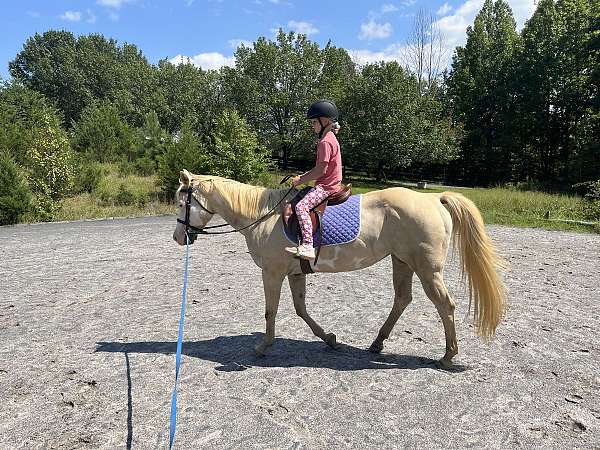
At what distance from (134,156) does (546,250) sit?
2913cm

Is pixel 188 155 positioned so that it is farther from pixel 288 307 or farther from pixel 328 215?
pixel 328 215

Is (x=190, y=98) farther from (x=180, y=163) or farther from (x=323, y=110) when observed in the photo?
(x=323, y=110)

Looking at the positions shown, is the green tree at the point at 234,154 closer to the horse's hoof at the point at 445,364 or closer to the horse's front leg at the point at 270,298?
the horse's front leg at the point at 270,298

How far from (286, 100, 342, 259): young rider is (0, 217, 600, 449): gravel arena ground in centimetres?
129

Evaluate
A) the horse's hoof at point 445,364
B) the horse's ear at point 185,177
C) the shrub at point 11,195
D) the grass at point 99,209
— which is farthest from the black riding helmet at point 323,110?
the shrub at point 11,195

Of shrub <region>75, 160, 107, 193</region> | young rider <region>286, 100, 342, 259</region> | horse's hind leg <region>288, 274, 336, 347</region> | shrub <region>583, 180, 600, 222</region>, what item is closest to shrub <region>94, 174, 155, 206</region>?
shrub <region>75, 160, 107, 193</region>

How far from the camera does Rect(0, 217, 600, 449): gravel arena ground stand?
9.98ft

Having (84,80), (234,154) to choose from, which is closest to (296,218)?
(234,154)

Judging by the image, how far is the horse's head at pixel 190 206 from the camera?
4.31 metres

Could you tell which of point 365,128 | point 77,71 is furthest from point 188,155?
point 77,71

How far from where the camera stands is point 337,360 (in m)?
4.27

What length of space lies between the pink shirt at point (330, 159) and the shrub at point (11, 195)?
50.8ft

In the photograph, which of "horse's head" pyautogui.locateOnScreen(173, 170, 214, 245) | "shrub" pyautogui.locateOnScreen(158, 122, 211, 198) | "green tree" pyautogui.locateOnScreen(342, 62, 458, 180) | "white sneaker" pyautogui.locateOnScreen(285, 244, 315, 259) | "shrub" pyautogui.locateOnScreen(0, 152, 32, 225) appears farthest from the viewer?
"green tree" pyautogui.locateOnScreen(342, 62, 458, 180)

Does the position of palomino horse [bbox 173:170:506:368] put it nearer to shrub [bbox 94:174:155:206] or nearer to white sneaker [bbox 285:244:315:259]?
white sneaker [bbox 285:244:315:259]
